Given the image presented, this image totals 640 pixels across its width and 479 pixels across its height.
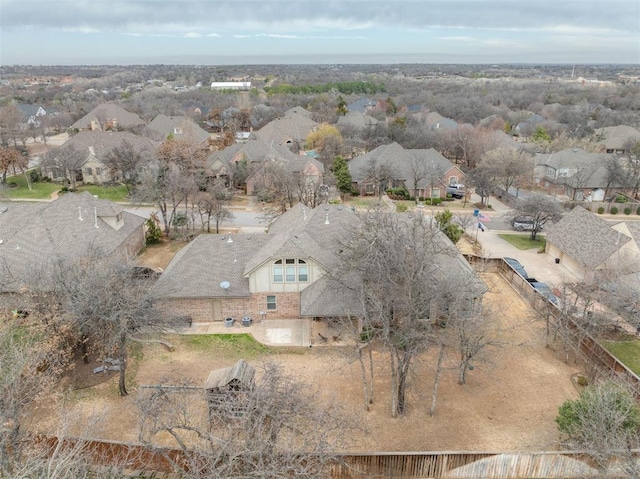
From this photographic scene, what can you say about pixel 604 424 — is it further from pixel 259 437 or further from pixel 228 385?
pixel 228 385

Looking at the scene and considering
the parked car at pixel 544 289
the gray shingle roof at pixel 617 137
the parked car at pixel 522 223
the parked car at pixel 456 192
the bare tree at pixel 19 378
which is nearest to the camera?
the bare tree at pixel 19 378

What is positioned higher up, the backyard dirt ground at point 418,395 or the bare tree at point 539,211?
the bare tree at point 539,211

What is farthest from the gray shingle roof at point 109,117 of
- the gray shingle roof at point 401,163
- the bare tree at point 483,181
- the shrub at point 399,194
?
the bare tree at point 483,181

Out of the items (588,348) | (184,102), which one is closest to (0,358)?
(588,348)

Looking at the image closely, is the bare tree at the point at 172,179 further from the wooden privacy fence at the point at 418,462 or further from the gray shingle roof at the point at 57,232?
the wooden privacy fence at the point at 418,462

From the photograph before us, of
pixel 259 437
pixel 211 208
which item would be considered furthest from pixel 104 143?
pixel 259 437

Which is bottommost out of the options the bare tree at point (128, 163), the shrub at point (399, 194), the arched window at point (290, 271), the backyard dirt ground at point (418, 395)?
the backyard dirt ground at point (418, 395)

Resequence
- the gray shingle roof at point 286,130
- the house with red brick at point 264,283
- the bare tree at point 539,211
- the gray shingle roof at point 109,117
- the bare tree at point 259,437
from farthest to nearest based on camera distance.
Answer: the gray shingle roof at point 109,117, the gray shingle roof at point 286,130, the bare tree at point 539,211, the house with red brick at point 264,283, the bare tree at point 259,437

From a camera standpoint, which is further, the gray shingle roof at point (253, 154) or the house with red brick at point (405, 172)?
the gray shingle roof at point (253, 154)
